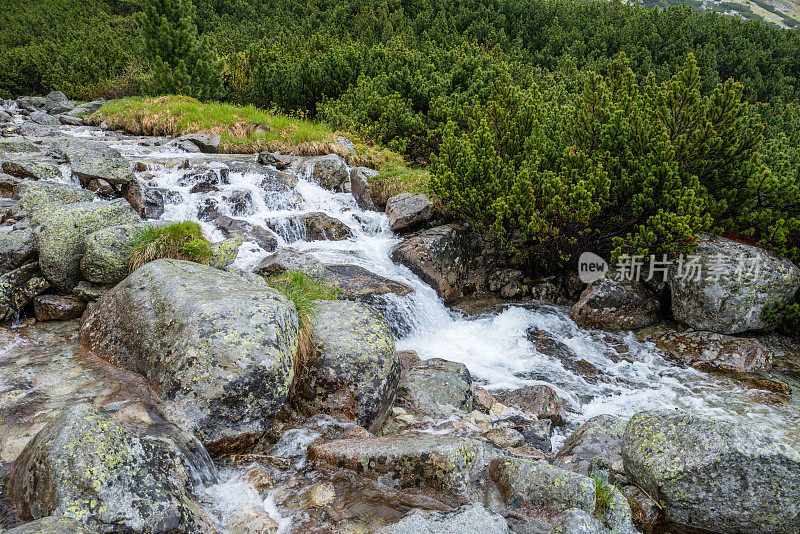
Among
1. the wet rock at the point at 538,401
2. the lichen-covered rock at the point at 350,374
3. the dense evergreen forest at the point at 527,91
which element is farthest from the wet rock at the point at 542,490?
the dense evergreen forest at the point at 527,91

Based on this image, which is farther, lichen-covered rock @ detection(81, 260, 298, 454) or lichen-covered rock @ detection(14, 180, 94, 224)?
lichen-covered rock @ detection(14, 180, 94, 224)

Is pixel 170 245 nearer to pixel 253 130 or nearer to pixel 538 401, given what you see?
pixel 538 401

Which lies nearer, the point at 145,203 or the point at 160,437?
the point at 160,437

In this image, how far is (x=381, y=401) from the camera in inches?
241

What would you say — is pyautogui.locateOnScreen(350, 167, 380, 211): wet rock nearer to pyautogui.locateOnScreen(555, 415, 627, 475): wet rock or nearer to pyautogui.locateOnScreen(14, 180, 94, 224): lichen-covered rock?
pyautogui.locateOnScreen(14, 180, 94, 224): lichen-covered rock

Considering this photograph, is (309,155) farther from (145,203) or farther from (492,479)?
(492,479)

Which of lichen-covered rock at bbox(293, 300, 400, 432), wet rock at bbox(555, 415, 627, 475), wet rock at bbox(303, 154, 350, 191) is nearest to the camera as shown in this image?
wet rock at bbox(555, 415, 627, 475)

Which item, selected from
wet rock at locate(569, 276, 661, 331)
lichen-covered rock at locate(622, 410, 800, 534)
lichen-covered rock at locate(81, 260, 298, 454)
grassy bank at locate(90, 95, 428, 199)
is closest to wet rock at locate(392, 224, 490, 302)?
wet rock at locate(569, 276, 661, 331)

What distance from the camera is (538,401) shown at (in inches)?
285

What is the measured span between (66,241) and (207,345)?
433 centimetres

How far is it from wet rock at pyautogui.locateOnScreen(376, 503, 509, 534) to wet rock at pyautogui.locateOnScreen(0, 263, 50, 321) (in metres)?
6.86

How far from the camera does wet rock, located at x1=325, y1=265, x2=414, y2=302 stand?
9.43 metres

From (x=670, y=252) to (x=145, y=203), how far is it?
40.9 ft

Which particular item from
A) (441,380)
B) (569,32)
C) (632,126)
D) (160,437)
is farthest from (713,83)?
(160,437)
